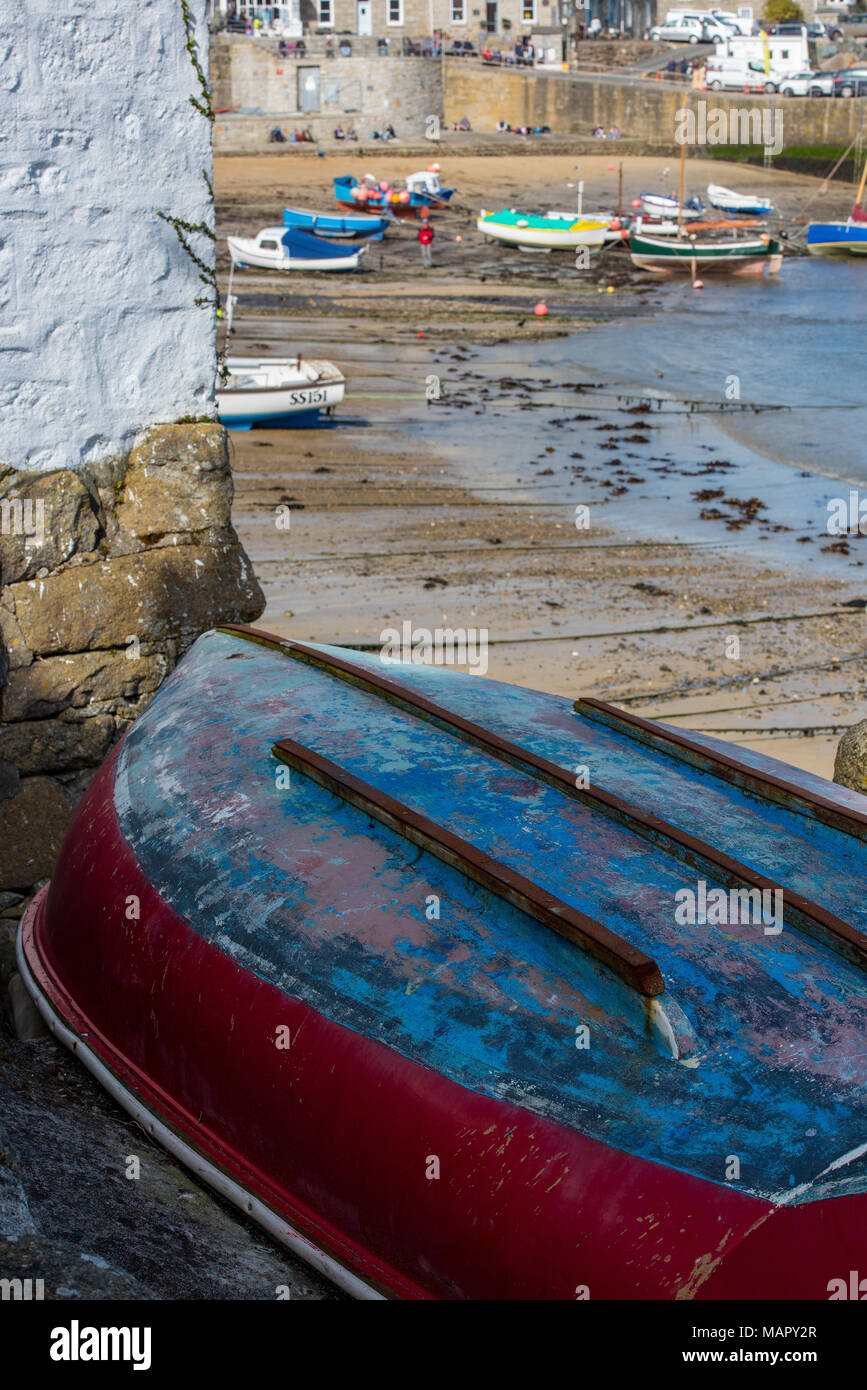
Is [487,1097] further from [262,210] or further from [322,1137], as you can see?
[262,210]

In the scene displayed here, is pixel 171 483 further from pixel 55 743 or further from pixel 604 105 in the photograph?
pixel 604 105

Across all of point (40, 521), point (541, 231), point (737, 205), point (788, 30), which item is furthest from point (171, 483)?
point (788, 30)

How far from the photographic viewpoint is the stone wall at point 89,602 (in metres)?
4.74

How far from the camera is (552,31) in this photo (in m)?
54.7

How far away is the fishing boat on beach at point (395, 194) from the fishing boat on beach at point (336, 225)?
199cm

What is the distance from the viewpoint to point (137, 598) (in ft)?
16.4

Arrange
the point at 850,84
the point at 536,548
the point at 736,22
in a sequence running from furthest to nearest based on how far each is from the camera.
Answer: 1. the point at 736,22
2. the point at 850,84
3. the point at 536,548

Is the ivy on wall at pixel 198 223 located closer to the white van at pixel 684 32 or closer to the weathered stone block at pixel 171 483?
the weathered stone block at pixel 171 483

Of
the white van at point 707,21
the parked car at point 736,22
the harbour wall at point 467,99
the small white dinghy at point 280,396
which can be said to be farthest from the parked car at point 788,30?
the small white dinghy at point 280,396

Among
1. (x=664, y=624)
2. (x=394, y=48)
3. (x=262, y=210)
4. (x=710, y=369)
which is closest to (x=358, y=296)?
(x=710, y=369)

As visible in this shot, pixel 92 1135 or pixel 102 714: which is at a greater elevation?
pixel 102 714

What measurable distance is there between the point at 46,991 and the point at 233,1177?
1.16 metres

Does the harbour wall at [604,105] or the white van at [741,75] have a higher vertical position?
the white van at [741,75]

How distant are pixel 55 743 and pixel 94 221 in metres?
1.96
